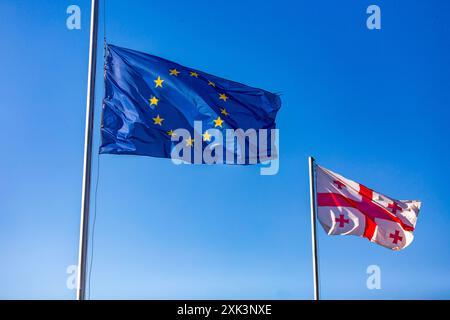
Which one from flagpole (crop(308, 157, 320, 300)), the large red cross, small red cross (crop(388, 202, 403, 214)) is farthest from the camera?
small red cross (crop(388, 202, 403, 214))

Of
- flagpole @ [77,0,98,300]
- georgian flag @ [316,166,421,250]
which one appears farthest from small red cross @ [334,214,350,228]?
flagpole @ [77,0,98,300]

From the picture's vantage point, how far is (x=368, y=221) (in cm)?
2162

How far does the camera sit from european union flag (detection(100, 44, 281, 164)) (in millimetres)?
15031

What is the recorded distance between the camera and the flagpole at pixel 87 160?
1245 centimetres

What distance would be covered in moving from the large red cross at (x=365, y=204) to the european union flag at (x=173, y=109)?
5324 mm

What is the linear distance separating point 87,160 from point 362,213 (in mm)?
11307

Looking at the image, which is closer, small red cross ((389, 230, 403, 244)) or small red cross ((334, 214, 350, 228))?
small red cross ((334, 214, 350, 228))

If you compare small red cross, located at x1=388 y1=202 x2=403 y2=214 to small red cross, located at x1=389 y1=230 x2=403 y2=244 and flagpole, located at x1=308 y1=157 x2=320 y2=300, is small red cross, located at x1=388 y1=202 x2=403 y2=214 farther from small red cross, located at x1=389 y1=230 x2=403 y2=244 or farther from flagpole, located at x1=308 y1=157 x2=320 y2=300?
flagpole, located at x1=308 y1=157 x2=320 y2=300

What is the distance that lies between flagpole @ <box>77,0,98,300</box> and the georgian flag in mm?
10311

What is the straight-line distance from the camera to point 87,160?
43.7ft

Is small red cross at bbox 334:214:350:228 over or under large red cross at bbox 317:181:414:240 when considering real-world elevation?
under

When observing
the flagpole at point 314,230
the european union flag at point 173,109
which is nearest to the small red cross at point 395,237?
the flagpole at point 314,230
